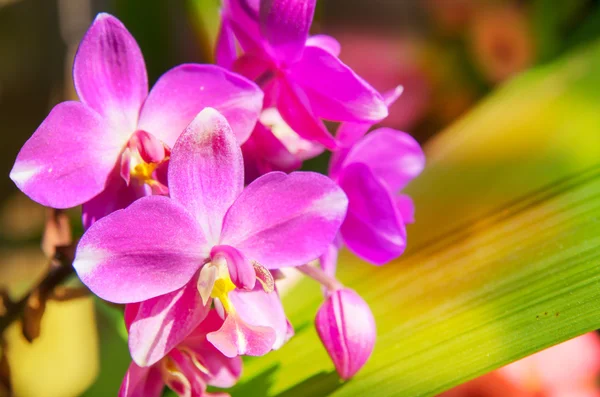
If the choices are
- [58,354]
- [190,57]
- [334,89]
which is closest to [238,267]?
[334,89]

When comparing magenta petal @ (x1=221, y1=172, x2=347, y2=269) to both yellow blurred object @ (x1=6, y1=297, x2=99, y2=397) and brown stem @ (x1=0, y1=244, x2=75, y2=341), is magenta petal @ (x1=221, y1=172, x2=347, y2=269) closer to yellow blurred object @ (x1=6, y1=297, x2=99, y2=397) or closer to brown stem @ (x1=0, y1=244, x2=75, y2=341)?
brown stem @ (x1=0, y1=244, x2=75, y2=341)

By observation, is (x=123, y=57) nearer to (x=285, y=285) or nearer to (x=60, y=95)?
(x=285, y=285)

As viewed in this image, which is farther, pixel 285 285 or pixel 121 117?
pixel 285 285

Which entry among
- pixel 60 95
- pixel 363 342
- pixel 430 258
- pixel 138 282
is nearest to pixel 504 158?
pixel 430 258

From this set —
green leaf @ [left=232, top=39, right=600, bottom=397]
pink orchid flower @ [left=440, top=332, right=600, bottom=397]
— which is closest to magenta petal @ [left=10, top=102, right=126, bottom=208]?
green leaf @ [left=232, top=39, right=600, bottom=397]

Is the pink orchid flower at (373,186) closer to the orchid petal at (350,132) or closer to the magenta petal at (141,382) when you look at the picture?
the orchid petal at (350,132)

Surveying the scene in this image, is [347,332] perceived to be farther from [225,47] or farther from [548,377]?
[548,377]
